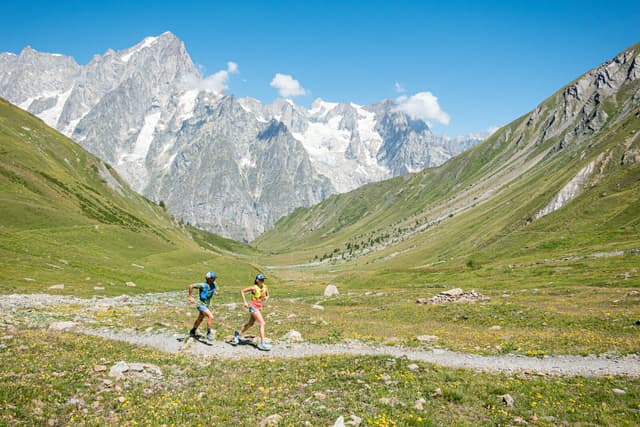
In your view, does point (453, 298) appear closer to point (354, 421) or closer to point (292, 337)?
point (292, 337)

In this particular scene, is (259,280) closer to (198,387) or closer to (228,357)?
(228,357)

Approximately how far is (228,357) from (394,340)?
13.0 m

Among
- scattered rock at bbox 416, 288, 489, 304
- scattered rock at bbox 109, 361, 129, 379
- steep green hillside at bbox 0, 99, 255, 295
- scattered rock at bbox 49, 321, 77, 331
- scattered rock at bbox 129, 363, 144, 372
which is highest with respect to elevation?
steep green hillside at bbox 0, 99, 255, 295

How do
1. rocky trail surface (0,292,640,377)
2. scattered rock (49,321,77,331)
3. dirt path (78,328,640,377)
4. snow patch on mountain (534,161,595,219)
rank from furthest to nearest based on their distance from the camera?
1. snow patch on mountain (534,161,595,219)
2. scattered rock (49,321,77,331)
3. rocky trail surface (0,292,640,377)
4. dirt path (78,328,640,377)

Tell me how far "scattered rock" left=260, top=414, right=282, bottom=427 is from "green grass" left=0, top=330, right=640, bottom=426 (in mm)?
220

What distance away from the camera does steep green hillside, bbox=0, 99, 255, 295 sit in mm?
64312

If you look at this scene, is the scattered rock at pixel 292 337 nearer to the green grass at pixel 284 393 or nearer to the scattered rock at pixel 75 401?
the green grass at pixel 284 393

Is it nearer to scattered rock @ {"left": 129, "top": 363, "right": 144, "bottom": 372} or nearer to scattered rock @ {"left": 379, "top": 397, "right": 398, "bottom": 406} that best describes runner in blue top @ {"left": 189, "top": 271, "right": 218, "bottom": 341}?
scattered rock @ {"left": 129, "top": 363, "right": 144, "bottom": 372}

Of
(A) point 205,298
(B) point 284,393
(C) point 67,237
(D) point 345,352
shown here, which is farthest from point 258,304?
(C) point 67,237

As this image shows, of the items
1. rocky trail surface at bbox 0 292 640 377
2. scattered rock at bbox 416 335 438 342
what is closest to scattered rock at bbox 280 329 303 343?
rocky trail surface at bbox 0 292 640 377

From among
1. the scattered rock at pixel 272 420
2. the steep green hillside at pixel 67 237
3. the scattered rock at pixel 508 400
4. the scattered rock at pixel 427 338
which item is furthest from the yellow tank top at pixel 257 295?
the steep green hillside at pixel 67 237

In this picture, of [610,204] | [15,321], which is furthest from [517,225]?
[15,321]

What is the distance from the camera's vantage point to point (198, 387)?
1734 cm

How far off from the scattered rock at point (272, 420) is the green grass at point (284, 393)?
22 centimetres
